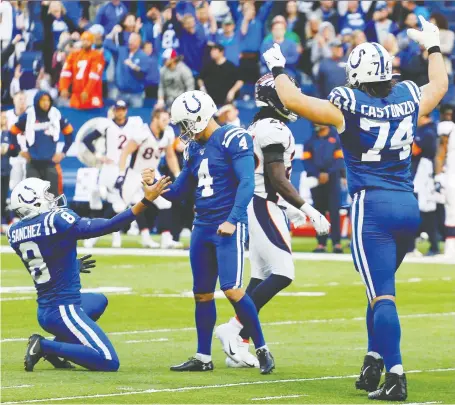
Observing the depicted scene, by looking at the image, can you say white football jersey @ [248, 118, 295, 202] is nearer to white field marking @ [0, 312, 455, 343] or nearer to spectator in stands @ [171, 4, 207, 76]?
white field marking @ [0, 312, 455, 343]

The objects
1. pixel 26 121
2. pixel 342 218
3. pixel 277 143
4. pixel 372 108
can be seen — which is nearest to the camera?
pixel 372 108

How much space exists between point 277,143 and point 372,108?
179 cm

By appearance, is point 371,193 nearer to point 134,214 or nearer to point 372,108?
point 372,108

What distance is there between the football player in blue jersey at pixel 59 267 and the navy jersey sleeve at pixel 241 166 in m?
0.48

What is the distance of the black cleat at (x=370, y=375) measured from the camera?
8180 millimetres

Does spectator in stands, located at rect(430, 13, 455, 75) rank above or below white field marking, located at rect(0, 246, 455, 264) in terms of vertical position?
above

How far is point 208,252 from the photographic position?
924 cm

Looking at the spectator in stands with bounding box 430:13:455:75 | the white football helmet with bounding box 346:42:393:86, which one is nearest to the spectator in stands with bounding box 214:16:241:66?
the spectator in stands with bounding box 430:13:455:75

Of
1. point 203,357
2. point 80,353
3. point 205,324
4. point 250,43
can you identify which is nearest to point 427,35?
point 205,324

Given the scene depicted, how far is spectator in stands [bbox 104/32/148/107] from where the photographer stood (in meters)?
24.5

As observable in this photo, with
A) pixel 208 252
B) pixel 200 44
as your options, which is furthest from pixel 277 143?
pixel 200 44

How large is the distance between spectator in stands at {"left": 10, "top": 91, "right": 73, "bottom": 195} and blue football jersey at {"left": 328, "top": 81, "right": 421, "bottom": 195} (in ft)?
39.0

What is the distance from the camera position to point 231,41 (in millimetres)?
24375

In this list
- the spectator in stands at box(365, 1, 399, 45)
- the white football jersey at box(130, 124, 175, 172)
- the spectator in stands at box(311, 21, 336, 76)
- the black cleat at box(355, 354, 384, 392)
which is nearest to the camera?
the black cleat at box(355, 354, 384, 392)
